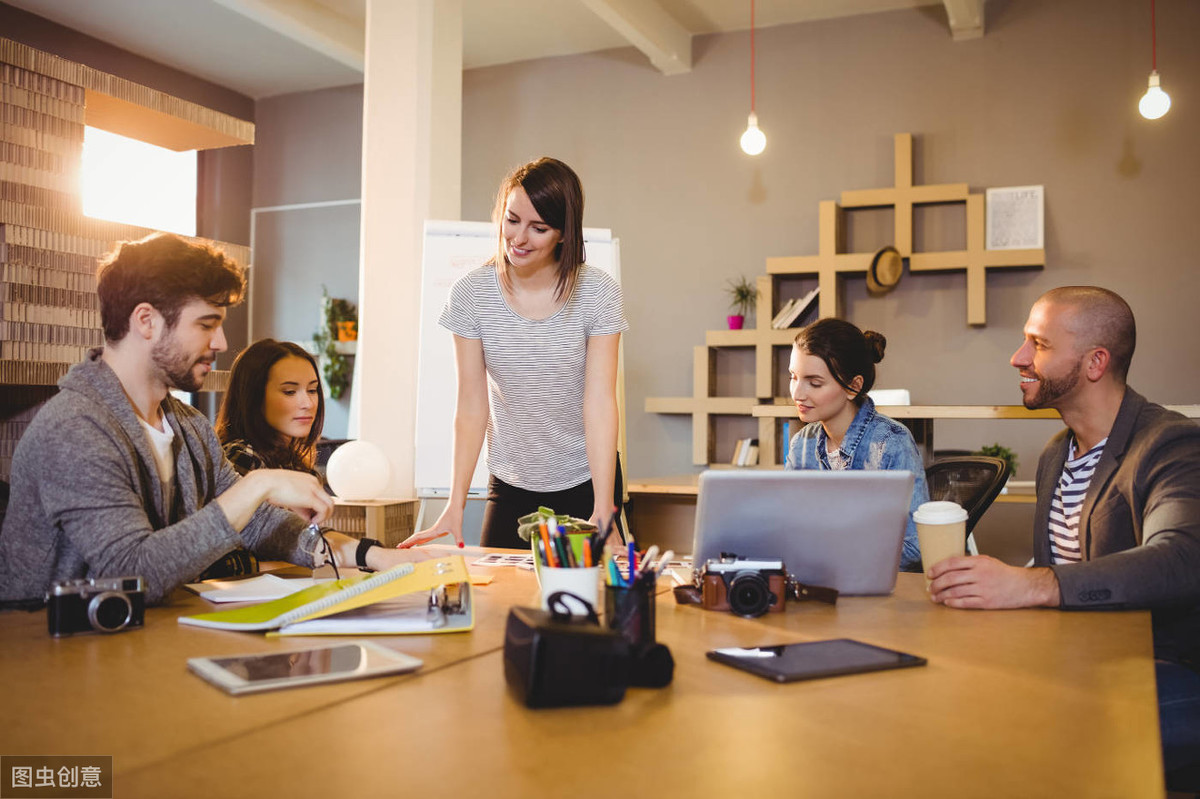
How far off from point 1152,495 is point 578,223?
1.22 m

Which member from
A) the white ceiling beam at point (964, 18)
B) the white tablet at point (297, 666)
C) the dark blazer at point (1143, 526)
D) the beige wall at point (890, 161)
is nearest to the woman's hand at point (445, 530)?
the white tablet at point (297, 666)

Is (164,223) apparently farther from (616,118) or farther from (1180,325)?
(1180,325)

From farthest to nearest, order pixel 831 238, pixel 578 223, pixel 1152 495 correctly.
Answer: pixel 831 238 < pixel 578 223 < pixel 1152 495

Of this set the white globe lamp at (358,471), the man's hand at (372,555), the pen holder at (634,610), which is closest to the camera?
the pen holder at (634,610)

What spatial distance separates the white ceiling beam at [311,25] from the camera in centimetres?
486

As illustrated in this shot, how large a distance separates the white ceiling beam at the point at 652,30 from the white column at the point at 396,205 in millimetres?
1041

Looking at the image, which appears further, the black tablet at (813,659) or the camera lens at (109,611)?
the camera lens at (109,611)

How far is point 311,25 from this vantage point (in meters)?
5.11

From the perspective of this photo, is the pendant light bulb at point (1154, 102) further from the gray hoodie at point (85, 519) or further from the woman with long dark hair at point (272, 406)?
the gray hoodie at point (85, 519)

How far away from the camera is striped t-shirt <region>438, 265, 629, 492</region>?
7.09 feet

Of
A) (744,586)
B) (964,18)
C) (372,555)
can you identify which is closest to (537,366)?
(372,555)

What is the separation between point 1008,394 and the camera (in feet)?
15.6

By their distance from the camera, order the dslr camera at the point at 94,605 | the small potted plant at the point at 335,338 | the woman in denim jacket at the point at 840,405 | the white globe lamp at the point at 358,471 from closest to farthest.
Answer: the dslr camera at the point at 94,605 → the woman in denim jacket at the point at 840,405 → the white globe lamp at the point at 358,471 → the small potted plant at the point at 335,338

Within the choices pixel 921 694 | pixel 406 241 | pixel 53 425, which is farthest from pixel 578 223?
pixel 406 241
